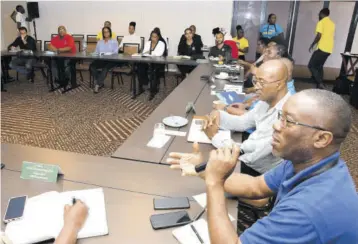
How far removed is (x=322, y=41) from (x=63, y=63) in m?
5.22

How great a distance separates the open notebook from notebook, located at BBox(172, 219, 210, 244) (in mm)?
294

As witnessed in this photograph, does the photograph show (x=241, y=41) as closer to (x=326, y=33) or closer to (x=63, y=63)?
(x=326, y=33)

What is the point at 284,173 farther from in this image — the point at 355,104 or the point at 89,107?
the point at 355,104

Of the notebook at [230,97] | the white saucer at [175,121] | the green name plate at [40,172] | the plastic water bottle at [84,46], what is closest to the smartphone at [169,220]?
the green name plate at [40,172]

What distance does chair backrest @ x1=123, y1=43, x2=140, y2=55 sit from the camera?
6.55 metres

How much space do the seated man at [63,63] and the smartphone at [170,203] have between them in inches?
203

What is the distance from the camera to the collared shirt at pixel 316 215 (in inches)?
36.4

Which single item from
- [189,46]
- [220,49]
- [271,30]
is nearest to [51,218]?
[220,49]

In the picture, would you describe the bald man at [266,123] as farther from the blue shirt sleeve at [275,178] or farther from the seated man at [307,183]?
the seated man at [307,183]

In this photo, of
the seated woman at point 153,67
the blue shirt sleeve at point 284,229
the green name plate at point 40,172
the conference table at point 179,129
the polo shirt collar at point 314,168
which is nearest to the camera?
the blue shirt sleeve at point 284,229

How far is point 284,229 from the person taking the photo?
37.2 inches

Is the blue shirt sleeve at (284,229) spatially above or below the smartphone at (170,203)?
above

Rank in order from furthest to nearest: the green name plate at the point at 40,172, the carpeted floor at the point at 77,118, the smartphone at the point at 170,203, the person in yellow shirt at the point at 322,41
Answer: the person in yellow shirt at the point at 322,41 < the carpeted floor at the point at 77,118 < the green name plate at the point at 40,172 < the smartphone at the point at 170,203

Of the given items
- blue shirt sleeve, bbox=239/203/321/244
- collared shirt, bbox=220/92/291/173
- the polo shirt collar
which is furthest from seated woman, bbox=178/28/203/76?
blue shirt sleeve, bbox=239/203/321/244
